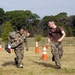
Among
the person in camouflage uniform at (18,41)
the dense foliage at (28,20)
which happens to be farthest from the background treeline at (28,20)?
the person in camouflage uniform at (18,41)

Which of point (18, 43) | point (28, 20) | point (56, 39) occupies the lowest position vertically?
point (28, 20)

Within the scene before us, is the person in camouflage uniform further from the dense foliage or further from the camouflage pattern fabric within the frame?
the dense foliage

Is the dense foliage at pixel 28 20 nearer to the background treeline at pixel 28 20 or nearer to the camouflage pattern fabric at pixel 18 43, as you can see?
the background treeline at pixel 28 20

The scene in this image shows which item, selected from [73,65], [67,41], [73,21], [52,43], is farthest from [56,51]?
[73,21]

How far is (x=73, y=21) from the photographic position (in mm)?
120438

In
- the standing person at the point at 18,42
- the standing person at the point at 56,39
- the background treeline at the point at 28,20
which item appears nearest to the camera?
the standing person at the point at 56,39

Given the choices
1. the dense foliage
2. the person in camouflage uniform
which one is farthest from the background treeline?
the person in camouflage uniform

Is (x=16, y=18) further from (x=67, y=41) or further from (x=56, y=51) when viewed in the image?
(x=56, y=51)

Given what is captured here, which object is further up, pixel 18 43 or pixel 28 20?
pixel 18 43

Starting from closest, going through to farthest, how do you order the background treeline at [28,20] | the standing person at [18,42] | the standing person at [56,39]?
the standing person at [56,39]
the standing person at [18,42]
the background treeline at [28,20]

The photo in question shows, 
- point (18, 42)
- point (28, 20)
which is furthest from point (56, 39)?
point (28, 20)

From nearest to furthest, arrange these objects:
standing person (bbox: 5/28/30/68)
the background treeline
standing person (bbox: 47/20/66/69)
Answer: standing person (bbox: 47/20/66/69)
standing person (bbox: 5/28/30/68)
the background treeline

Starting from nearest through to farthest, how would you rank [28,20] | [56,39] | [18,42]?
1. [56,39]
2. [18,42]
3. [28,20]

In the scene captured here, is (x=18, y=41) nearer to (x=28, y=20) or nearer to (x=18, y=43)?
(x=18, y=43)
